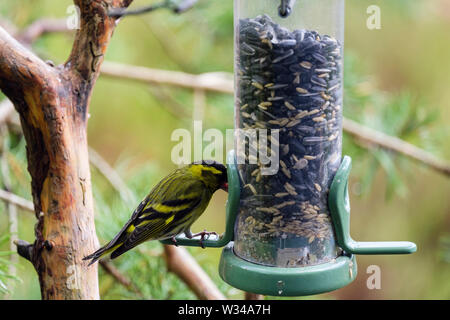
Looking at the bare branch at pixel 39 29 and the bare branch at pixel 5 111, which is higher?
the bare branch at pixel 39 29

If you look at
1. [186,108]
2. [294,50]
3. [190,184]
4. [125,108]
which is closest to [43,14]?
[125,108]

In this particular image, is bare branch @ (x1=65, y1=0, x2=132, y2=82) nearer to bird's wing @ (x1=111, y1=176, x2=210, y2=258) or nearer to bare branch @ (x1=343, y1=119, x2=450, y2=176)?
bird's wing @ (x1=111, y1=176, x2=210, y2=258)

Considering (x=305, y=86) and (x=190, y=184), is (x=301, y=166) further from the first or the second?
(x=190, y=184)

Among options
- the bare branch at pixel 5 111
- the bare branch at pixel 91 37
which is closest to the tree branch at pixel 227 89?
the bare branch at pixel 5 111

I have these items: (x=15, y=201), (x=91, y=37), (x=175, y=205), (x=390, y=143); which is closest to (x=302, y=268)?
(x=175, y=205)

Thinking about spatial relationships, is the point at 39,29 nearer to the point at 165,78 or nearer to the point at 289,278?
the point at 165,78

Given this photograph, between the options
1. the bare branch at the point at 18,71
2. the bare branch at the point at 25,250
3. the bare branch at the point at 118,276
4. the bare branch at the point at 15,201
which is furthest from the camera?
the bare branch at the point at 118,276

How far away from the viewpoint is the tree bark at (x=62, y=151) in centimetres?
155

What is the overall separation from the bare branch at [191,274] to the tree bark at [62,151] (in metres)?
0.63

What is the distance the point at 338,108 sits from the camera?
1996 mm

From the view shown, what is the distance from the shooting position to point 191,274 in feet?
7.27

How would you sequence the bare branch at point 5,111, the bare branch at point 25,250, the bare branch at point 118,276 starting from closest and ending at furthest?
the bare branch at point 25,250 < the bare branch at point 118,276 < the bare branch at point 5,111

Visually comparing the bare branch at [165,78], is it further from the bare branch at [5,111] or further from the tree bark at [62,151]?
the tree bark at [62,151]

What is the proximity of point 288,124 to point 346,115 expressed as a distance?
134 centimetres
